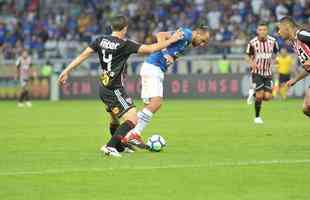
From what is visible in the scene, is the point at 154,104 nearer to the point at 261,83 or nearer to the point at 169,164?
the point at 169,164

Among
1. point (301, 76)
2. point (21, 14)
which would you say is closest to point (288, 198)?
point (301, 76)

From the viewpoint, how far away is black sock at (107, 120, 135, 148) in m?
13.8

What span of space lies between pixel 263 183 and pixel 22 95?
26.4m

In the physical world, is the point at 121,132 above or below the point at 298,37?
below

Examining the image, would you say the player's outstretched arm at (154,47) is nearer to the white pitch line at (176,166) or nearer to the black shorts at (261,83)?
the white pitch line at (176,166)

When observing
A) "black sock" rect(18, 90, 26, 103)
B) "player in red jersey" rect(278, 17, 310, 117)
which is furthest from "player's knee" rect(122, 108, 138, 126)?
"black sock" rect(18, 90, 26, 103)

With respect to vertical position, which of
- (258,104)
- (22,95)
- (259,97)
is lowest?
(22,95)

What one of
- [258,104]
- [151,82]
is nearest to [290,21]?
[151,82]

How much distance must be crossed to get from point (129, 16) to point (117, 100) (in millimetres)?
31937

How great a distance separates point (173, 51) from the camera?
15.5 meters

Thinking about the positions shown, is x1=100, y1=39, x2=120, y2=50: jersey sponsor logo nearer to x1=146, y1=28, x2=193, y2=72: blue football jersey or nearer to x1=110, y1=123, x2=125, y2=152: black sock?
x1=110, y1=123, x2=125, y2=152: black sock

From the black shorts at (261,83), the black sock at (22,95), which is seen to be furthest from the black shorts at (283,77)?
the black shorts at (261,83)

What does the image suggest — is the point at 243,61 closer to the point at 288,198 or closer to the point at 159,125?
the point at 159,125

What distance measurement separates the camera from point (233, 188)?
1027cm
